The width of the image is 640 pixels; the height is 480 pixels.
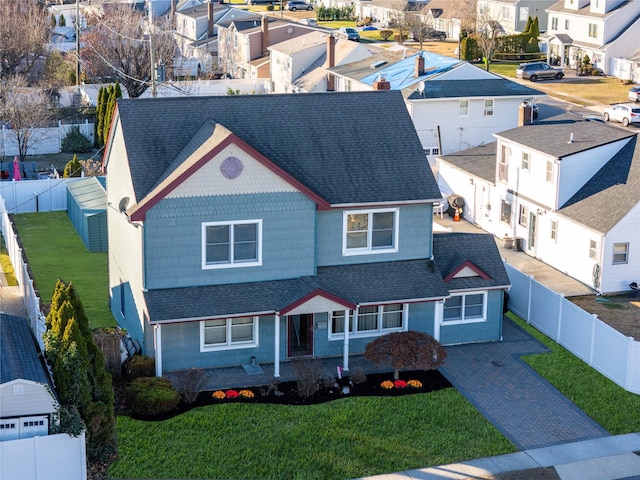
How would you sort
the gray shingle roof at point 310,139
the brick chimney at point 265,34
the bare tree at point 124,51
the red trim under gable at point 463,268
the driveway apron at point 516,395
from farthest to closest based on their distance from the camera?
the brick chimney at point 265,34, the bare tree at point 124,51, the red trim under gable at point 463,268, the gray shingle roof at point 310,139, the driveway apron at point 516,395

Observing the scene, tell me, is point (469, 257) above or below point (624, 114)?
below

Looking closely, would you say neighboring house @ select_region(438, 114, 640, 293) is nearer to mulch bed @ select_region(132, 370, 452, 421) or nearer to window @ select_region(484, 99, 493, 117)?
mulch bed @ select_region(132, 370, 452, 421)

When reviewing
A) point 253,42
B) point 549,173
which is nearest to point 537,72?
point 253,42

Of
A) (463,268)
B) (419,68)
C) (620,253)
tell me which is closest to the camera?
(463,268)

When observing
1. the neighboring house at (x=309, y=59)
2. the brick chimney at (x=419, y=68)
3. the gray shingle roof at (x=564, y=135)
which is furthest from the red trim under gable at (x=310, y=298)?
the neighboring house at (x=309, y=59)

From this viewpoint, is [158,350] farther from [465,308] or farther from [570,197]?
[570,197]

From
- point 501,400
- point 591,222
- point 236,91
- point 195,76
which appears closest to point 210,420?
point 501,400

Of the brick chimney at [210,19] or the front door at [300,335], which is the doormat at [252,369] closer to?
the front door at [300,335]

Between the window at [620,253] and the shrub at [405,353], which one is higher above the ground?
the window at [620,253]
